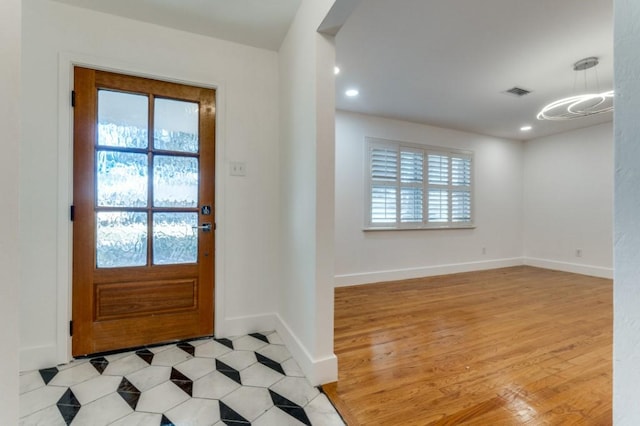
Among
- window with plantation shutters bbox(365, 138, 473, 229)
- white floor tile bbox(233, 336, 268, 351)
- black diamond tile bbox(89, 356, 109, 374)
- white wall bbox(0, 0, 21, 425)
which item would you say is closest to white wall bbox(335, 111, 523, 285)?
window with plantation shutters bbox(365, 138, 473, 229)

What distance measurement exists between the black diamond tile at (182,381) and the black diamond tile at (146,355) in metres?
0.27

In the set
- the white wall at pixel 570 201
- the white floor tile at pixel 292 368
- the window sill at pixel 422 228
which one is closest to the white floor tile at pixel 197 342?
the white floor tile at pixel 292 368

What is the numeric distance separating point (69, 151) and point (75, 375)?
149 cm

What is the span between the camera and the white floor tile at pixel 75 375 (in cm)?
176

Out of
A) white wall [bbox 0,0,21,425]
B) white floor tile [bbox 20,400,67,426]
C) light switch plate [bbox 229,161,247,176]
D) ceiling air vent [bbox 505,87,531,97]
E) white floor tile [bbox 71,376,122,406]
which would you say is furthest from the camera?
ceiling air vent [bbox 505,87,531,97]

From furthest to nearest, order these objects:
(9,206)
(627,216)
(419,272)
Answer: (419,272) < (9,206) < (627,216)

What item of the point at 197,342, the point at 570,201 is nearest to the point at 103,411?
the point at 197,342

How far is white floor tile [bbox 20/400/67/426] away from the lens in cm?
141

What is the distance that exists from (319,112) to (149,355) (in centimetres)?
209

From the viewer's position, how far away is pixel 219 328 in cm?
239

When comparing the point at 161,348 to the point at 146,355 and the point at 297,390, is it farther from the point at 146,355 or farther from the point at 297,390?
the point at 297,390

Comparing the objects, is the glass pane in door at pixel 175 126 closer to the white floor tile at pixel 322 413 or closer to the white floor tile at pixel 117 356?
the white floor tile at pixel 117 356

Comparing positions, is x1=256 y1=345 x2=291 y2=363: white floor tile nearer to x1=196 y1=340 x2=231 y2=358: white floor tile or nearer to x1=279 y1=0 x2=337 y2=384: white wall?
x1=279 y1=0 x2=337 y2=384: white wall

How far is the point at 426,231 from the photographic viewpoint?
15.6ft
